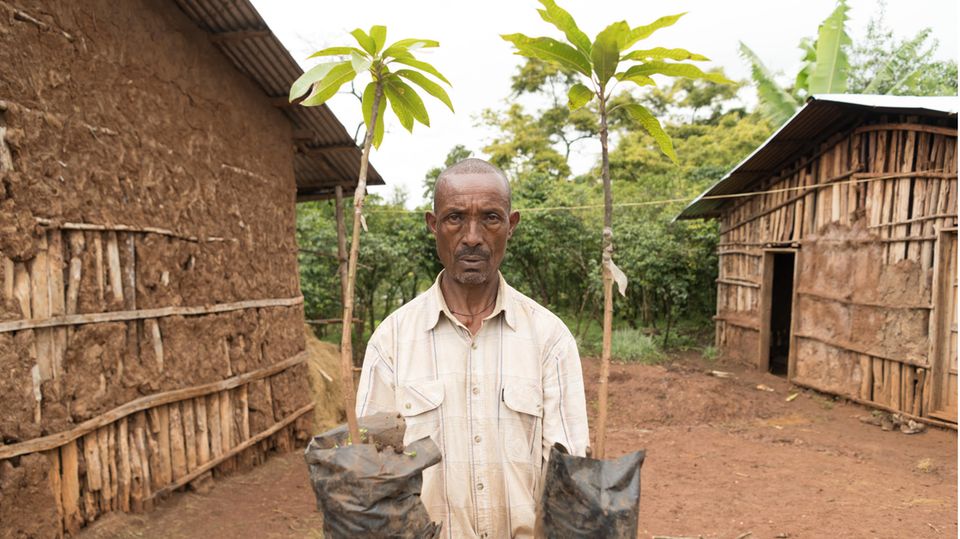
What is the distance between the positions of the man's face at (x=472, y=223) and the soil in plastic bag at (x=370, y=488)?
565 mm

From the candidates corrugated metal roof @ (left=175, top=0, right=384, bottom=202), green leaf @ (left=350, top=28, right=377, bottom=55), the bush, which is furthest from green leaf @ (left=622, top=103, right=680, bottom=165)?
the bush

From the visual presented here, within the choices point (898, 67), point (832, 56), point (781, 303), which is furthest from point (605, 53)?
point (898, 67)

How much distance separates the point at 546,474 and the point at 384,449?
19.0 inches

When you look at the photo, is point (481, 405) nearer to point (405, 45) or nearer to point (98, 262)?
point (405, 45)

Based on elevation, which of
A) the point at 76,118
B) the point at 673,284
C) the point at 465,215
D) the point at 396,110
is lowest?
the point at 673,284

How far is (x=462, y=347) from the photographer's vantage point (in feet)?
6.19

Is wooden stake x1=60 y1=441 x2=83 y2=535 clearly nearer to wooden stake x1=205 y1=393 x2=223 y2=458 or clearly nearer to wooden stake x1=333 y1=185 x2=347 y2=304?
wooden stake x1=205 y1=393 x2=223 y2=458

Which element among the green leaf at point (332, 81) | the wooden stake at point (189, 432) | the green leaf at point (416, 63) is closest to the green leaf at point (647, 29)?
the green leaf at point (416, 63)

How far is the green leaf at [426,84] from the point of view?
1574 mm

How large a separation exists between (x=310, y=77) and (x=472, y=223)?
59cm

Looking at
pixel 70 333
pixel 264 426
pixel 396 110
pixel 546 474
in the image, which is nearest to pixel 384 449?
pixel 546 474

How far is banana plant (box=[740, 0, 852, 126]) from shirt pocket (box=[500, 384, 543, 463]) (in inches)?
522

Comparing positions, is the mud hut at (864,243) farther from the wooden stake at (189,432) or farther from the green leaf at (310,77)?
the green leaf at (310,77)

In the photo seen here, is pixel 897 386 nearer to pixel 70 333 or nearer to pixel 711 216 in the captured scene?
pixel 711 216
